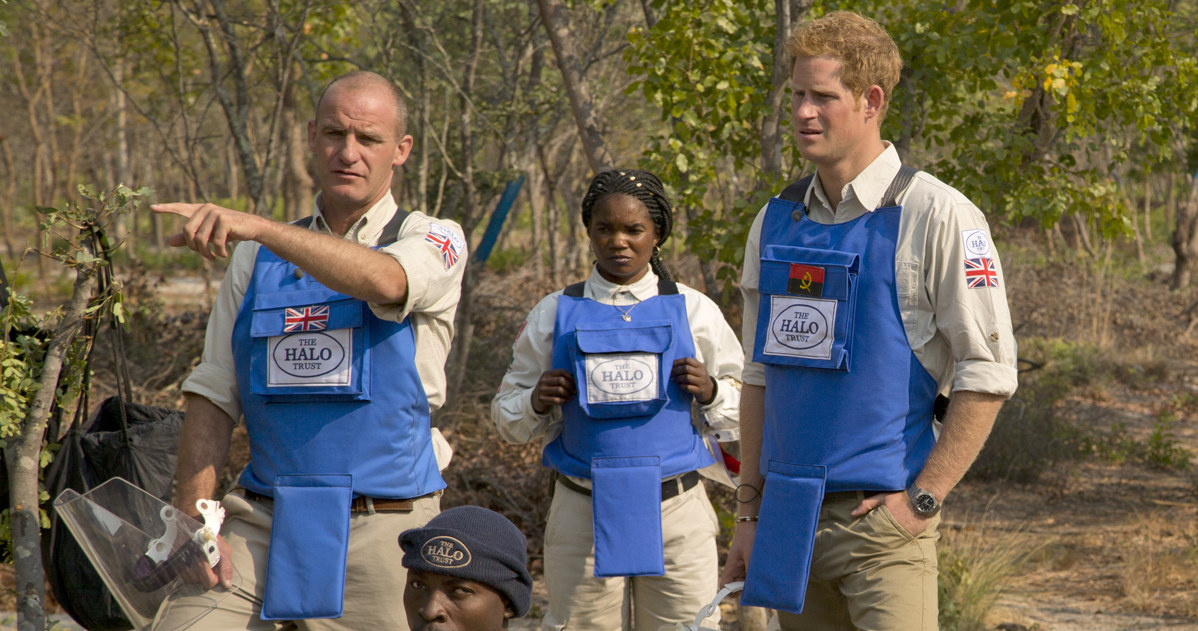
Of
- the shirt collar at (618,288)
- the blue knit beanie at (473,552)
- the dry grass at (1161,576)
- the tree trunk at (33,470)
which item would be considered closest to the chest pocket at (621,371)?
the shirt collar at (618,288)

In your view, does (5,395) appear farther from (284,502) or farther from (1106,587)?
(1106,587)

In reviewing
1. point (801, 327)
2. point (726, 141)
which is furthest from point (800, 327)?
point (726, 141)

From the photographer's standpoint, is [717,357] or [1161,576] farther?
[1161,576]

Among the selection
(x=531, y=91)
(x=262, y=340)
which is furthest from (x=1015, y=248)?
(x=262, y=340)

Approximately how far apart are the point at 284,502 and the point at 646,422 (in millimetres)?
1125

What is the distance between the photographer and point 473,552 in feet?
6.94

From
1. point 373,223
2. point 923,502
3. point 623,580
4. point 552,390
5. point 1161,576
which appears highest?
point 373,223

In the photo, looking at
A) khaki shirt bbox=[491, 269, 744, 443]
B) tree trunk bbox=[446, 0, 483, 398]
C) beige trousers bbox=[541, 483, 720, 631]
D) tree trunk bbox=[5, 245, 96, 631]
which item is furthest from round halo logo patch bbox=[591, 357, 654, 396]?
tree trunk bbox=[446, 0, 483, 398]

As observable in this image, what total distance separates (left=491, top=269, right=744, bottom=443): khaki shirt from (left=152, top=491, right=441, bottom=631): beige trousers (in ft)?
2.42

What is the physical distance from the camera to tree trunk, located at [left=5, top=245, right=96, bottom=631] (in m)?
2.95

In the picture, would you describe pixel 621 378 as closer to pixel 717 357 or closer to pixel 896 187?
pixel 717 357

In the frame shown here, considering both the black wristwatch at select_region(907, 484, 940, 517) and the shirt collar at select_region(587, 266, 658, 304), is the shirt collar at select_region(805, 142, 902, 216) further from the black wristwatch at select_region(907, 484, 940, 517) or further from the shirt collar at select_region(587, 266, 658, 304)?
the shirt collar at select_region(587, 266, 658, 304)

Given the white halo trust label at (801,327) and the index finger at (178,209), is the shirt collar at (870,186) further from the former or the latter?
the index finger at (178,209)

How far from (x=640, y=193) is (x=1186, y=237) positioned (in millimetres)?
14980
